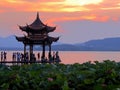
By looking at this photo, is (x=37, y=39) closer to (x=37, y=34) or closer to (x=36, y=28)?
(x=37, y=34)

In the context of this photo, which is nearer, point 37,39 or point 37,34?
point 37,39

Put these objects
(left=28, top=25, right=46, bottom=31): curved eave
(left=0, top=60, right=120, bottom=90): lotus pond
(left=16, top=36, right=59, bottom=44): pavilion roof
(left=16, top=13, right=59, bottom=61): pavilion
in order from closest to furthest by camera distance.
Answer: (left=0, top=60, right=120, bottom=90): lotus pond < (left=28, top=25, right=46, bottom=31): curved eave < (left=16, top=13, right=59, bottom=61): pavilion < (left=16, top=36, right=59, bottom=44): pavilion roof

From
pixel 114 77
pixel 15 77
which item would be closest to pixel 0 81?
pixel 15 77

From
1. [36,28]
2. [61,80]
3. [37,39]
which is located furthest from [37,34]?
[61,80]

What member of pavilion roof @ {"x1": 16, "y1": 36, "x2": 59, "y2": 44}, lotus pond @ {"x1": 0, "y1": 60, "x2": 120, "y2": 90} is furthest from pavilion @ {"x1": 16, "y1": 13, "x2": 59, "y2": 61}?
lotus pond @ {"x1": 0, "y1": 60, "x2": 120, "y2": 90}

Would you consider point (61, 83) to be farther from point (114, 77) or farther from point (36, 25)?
point (36, 25)

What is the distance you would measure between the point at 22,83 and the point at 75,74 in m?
1.13

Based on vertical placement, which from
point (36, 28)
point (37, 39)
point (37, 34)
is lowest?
point (37, 39)

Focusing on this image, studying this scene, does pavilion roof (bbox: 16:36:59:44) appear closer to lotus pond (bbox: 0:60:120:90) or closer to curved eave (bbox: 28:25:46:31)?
curved eave (bbox: 28:25:46:31)

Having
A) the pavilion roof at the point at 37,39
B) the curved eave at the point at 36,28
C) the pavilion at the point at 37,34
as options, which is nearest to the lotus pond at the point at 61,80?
the curved eave at the point at 36,28

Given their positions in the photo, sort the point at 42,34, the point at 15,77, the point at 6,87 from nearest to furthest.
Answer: the point at 6,87
the point at 15,77
the point at 42,34

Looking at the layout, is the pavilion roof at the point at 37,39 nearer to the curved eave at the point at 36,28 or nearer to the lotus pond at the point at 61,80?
the curved eave at the point at 36,28

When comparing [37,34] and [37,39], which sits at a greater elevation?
[37,34]

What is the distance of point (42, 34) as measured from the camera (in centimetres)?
6009
